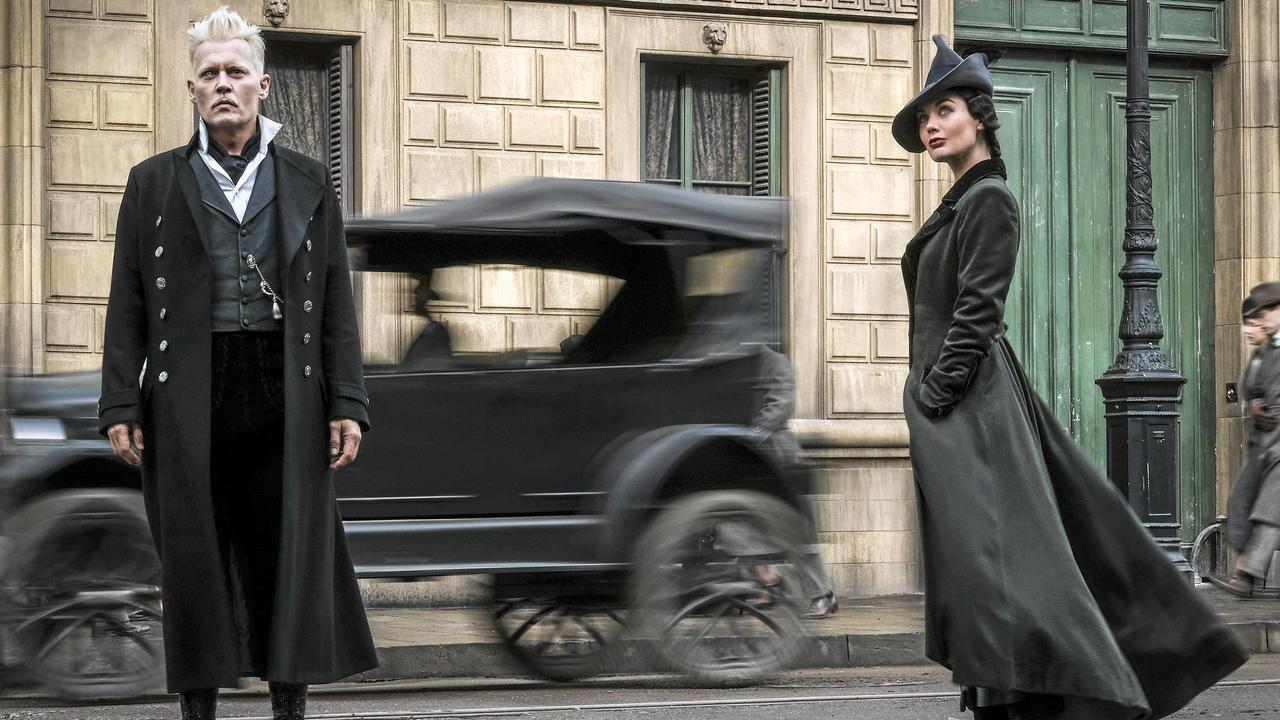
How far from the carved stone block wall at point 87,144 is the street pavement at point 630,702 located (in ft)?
17.1

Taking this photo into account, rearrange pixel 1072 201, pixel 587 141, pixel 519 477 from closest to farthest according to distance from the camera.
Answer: pixel 519 477 → pixel 587 141 → pixel 1072 201

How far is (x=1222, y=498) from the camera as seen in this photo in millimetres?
17328

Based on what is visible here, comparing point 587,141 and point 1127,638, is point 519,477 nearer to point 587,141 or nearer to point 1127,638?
point 1127,638

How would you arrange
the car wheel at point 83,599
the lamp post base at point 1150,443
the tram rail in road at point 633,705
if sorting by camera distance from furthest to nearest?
the lamp post base at point 1150,443 < the car wheel at point 83,599 < the tram rail in road at point 633,705

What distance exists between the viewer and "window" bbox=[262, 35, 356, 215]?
14.9 metres

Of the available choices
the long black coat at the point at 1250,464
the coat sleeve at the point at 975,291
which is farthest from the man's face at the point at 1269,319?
the coat sleeve at the point at 975,291

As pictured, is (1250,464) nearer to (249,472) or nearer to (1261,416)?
(1261,416)

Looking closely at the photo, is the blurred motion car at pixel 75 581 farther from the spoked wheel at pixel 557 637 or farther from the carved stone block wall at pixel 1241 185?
the carved stone block wall at pixel 1241 185

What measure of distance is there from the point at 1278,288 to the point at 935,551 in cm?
471

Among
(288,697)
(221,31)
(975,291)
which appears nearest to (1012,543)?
(975,291)

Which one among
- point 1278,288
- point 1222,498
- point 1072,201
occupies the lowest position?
point 1222,498

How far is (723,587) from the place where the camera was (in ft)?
30.0

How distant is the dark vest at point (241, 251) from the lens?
5.25 meters

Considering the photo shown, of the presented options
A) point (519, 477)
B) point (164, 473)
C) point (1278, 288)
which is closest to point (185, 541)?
point (164, 473)
